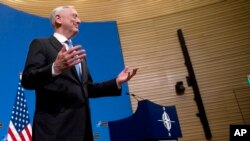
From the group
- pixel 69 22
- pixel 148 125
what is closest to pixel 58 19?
pixel 69 22

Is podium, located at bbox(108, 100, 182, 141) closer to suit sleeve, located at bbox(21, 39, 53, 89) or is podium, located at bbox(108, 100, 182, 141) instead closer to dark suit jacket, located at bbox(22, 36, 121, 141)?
dark suit jacket, located at bbox(22, 36, 121, 141)

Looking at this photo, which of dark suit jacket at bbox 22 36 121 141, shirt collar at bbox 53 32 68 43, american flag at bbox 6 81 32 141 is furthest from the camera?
american flag at bbox 6 81 32 141

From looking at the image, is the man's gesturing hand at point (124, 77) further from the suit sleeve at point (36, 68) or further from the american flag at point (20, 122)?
the american flag at point (20, 122)

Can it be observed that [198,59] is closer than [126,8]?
Yes

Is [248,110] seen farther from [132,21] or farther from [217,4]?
[132,21]

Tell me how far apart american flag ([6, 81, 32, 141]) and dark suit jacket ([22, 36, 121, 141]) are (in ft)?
8.17

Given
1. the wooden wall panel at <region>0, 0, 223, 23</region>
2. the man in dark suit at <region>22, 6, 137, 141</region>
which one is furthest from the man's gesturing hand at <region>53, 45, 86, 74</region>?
the wooden wall panel at <region>0, 0, 223, 23</region>

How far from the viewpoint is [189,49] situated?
6.05 m

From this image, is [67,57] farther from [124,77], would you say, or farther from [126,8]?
[126,8]

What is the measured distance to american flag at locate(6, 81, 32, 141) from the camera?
3750mm

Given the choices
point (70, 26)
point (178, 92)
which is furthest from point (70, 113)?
point (178, 92)

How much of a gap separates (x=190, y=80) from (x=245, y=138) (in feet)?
6.69

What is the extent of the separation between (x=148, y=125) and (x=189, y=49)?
11.8 feet

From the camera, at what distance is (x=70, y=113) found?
149cm
